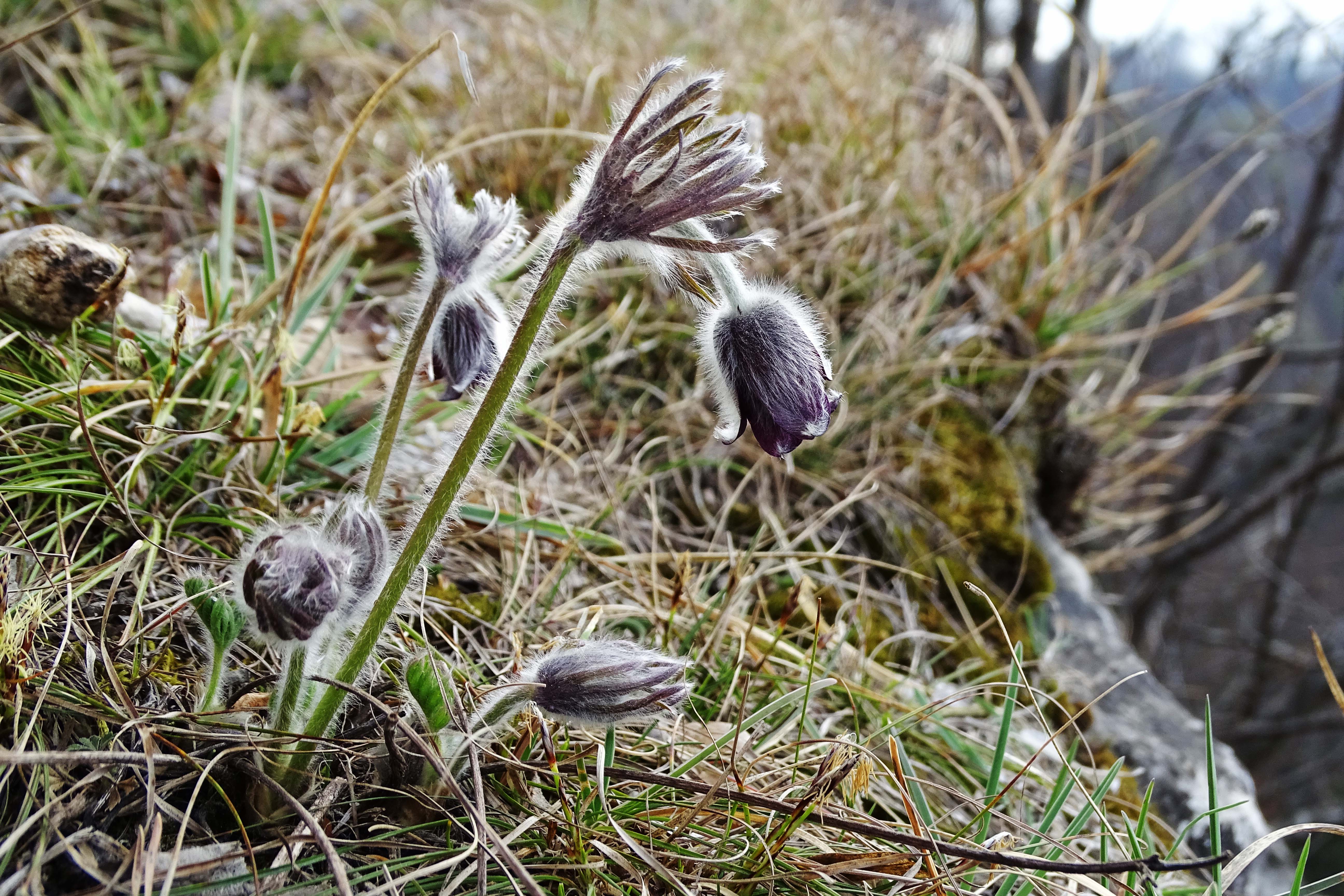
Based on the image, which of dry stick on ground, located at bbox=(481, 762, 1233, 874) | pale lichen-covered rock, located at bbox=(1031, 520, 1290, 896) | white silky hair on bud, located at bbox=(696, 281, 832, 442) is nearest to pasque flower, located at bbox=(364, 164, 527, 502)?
white silky hair on bud, located at bbox=(696, 281, 832, 442)

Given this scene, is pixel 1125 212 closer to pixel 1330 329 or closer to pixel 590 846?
pixel 1330 329

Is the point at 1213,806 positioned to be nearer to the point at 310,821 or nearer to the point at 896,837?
the point at 896,837

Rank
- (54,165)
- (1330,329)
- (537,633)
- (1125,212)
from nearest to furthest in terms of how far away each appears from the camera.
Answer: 1. (537,633)
2. (54,165)
3. (1125,212)
4. (1330,329)

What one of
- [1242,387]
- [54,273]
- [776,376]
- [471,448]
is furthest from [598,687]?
[1242,387]

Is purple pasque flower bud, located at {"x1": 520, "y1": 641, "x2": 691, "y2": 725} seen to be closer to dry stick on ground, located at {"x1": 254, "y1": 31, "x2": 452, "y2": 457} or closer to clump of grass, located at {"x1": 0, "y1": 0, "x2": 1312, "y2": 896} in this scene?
clump of grass, located at {"x1": 0, "y1": 0, "x2": 1312, "y2": 896}

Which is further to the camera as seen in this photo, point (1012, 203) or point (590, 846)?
point (1012, 203)

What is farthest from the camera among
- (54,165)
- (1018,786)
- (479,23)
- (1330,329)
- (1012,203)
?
(1330,329)

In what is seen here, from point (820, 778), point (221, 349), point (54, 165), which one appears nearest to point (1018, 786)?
point (820, 778)
